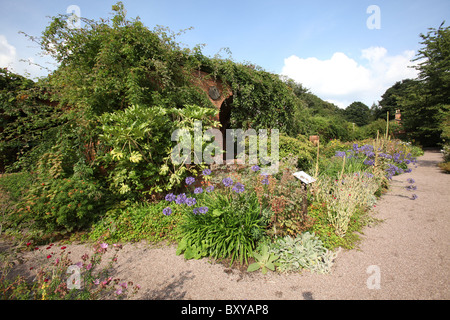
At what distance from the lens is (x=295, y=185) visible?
9.86 feet

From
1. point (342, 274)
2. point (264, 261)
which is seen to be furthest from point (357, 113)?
point (264, 261)

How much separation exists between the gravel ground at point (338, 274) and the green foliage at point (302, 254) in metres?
0.09

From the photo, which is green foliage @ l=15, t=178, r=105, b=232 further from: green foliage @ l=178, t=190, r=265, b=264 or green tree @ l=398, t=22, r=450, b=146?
green tree @ l=398, t=22, r=450, b=146

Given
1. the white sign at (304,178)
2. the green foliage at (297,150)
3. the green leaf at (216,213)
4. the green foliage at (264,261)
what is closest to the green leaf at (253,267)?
the green foliage at (264,261)

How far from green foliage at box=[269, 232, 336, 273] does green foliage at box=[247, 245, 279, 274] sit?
0.24 feet

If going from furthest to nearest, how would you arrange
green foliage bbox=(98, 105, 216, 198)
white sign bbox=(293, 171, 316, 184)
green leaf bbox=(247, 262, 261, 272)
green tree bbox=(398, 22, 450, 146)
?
green tree bbox=(398, 22, 450, 146), green foliage bbox=(98, 105, 216, 198), white sign bbox=(293, 171, 316, 184), green leaf bbox=(247, 262, 261, 272)

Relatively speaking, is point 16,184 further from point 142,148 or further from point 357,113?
point 357,113

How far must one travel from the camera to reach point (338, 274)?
2.25 m

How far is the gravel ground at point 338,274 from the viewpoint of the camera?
1996mm

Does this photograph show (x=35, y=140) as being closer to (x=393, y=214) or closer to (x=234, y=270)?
(x=234, y=270)

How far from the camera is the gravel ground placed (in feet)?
6.55

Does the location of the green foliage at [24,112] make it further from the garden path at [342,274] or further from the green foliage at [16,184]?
the garden path at [342,274]

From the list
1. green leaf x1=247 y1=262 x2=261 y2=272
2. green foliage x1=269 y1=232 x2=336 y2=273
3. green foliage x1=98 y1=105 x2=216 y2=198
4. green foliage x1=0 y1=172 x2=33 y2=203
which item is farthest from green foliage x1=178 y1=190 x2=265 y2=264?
green foliage x1=0 y1=172 x2=33 y2=203

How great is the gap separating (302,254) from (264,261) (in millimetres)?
459
